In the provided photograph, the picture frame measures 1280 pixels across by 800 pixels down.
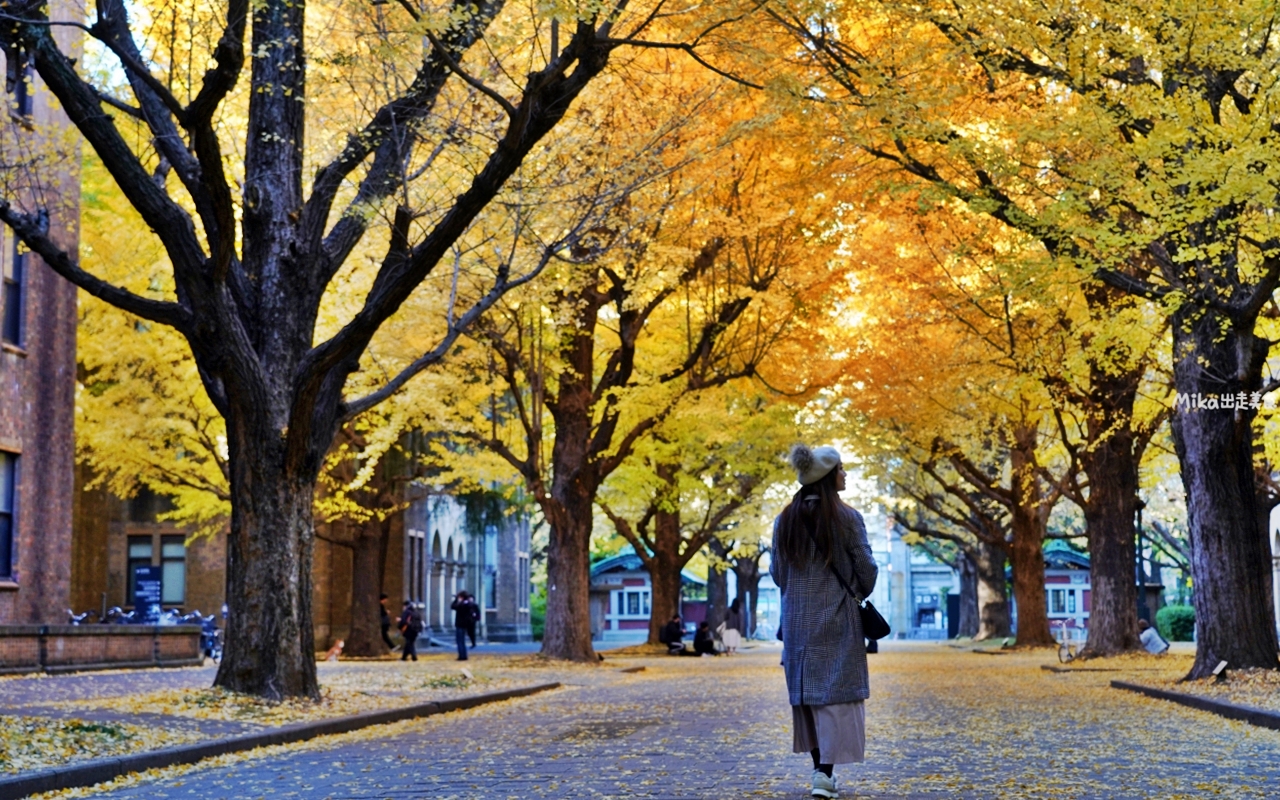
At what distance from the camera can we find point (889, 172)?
18797 millimetres

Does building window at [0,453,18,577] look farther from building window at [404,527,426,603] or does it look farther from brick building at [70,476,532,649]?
building window at [404,527,426,603]

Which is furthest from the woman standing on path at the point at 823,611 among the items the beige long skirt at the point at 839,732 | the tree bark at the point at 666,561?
the tree bark at the point at 666,561

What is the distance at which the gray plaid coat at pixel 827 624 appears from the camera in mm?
8945

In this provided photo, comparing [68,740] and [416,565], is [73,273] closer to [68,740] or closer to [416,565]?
[68,740]

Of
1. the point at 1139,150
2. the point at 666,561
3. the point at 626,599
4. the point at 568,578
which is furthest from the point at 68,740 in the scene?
the point at 626,599

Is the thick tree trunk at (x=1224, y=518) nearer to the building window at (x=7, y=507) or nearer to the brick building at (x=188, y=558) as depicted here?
the building window at (x=7, y=507)

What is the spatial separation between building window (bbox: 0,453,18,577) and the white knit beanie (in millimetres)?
20460

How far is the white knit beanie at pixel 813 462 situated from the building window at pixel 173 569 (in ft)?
124

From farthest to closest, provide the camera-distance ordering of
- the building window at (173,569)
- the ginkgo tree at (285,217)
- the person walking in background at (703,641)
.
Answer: the person walking in background at (703,641)
the building window at (173,569)
the ginkgo tree at (285,217)

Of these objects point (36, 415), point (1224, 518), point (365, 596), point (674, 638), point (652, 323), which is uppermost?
point (652, 323)

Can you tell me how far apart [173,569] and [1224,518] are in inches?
1261

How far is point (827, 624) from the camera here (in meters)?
9.09

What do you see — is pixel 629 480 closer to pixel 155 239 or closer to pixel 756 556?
pixel 155 239

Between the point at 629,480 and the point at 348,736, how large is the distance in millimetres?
29504
